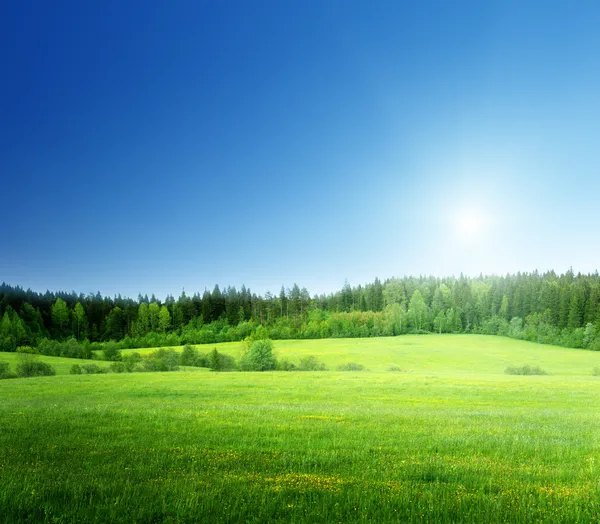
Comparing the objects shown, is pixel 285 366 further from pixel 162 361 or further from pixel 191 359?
pixel 162 361

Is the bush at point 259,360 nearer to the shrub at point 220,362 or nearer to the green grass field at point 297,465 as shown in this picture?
the shrub at point 220,362

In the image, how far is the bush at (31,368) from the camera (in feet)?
215

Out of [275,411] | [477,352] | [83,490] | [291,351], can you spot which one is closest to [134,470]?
[83,490]

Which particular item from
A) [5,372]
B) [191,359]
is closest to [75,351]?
[191,359]

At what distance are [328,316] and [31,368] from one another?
123 metres

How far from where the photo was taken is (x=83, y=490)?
8977 millimetres

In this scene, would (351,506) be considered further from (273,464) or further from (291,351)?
(291,351)

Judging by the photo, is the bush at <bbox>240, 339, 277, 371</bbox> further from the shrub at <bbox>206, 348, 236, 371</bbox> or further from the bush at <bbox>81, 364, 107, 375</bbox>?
the bush at <bbox>81, 364, 107, 375</bbox>

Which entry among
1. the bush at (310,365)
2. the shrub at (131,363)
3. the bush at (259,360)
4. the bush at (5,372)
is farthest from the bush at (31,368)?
the bush at (310,365)

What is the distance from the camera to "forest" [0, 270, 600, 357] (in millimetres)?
137375

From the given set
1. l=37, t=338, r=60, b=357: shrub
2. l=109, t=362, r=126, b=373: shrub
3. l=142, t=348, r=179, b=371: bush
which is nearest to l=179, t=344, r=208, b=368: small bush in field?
l=142, t=348, r=179, b=371: bush

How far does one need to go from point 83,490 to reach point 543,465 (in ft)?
36.2

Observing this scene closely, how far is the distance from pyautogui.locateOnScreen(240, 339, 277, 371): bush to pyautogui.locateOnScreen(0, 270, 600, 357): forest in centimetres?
7171

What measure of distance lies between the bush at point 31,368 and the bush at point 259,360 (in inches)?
1182
